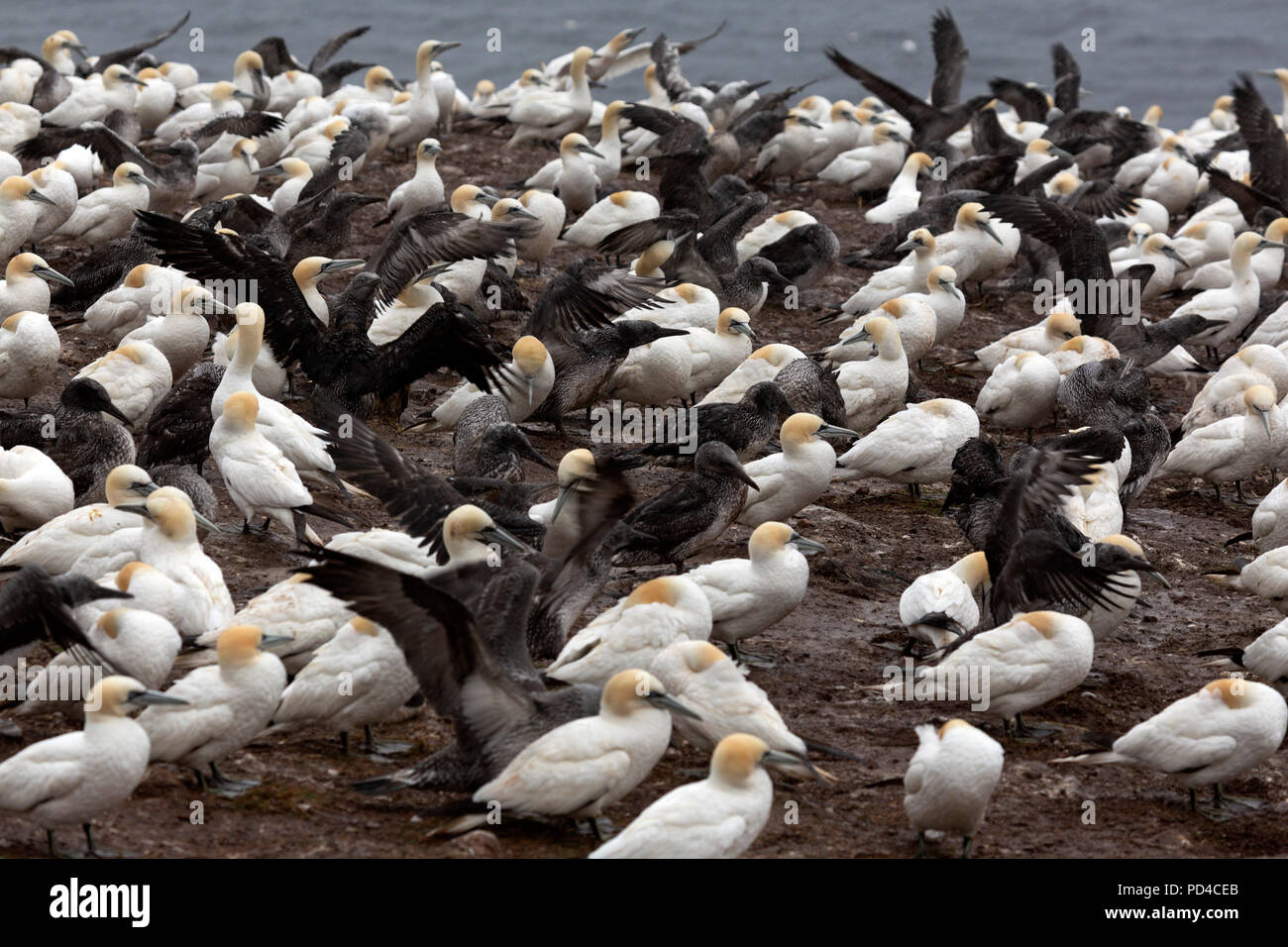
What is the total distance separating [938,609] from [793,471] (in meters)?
1.47

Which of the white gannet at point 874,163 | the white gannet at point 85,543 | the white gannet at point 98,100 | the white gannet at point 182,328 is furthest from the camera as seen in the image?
the white gannet at point 874,163

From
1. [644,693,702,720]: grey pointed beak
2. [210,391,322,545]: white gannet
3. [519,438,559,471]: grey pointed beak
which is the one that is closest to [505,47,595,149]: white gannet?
[519,438,559,471]: grey pointed beak

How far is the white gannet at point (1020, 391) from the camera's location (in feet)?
36.9

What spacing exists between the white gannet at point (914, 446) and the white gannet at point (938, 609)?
184cm

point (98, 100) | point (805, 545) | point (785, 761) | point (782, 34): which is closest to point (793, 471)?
point (805, 545)

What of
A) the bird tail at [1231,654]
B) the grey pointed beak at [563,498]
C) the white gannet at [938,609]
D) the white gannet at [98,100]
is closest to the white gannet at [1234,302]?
the bird tail at [1231,654]

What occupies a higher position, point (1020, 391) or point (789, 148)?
point (789, 148)

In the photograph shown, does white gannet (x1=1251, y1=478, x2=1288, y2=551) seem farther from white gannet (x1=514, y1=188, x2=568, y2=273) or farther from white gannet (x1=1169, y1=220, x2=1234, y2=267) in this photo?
white gannet (x1=1169, y1=220, x2=1234, y2=267)

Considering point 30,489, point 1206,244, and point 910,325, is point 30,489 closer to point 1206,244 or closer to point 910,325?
point 910,325

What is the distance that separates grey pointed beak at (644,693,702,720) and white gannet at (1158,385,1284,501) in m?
5.45

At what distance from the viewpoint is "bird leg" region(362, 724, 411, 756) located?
6.93 metres

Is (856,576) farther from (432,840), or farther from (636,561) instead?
(432,840)

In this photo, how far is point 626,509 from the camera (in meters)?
7.54

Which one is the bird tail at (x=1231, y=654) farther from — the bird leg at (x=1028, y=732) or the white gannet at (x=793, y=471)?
the white gannet at (x=793, y=471)
